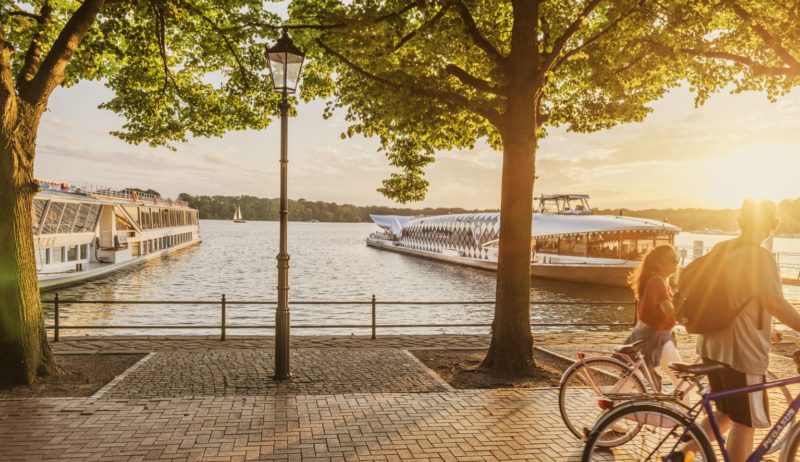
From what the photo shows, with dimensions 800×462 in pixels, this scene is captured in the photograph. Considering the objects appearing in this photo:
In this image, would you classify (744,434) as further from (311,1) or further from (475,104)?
(311,1)

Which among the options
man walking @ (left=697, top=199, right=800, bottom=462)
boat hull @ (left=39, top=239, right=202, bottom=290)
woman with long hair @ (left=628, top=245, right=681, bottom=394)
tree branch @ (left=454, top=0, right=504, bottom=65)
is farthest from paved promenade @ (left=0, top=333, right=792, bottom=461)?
boat hull @ (left=39, top=239, right=202, bottom=290)

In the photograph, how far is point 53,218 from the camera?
1672 inches

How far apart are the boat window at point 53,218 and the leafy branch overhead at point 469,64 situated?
114 feet

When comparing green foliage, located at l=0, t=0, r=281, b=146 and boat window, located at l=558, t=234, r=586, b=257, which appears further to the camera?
boat window, located at l=558, t=234, r=586, b=257

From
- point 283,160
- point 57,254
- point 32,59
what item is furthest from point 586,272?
point 32,59

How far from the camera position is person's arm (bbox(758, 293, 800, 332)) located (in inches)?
171

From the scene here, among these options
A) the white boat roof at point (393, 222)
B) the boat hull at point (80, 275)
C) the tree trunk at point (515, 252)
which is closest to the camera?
the tree trunk at point (515, 252)

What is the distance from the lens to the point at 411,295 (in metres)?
38.9

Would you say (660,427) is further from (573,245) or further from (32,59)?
(573,245)

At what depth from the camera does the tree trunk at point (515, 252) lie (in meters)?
9.55

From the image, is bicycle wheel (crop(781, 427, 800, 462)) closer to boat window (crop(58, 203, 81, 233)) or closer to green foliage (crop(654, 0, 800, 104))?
green foliage (crop(654, 0, 800, 104))

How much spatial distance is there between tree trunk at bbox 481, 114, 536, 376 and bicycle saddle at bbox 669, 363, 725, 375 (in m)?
4.88

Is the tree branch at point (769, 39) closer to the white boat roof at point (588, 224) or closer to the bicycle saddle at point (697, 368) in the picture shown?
the bicycle saddle at point (697, 368)

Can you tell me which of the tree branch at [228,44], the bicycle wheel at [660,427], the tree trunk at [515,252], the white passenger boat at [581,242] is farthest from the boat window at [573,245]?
the bicycle wheel at [660,427]
